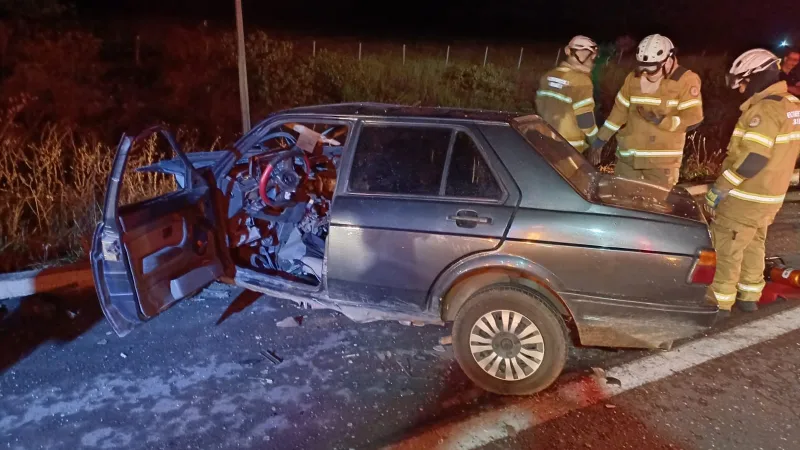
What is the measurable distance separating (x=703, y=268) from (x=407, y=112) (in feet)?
6.06

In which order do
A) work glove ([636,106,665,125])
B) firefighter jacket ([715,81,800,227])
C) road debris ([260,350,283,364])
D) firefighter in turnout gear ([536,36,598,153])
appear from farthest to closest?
1. firefighter in turnout gear ([536,36,598,153])
2. work glove ([636,106,665,125])
3. firefighter jacket ([715,81,800,227])
4. road debris ([260,350,283,364])

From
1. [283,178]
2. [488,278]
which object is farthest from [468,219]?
[283,178]

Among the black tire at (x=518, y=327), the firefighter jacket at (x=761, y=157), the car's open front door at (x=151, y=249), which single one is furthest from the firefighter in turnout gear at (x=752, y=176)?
the car's open front door at (x=151, y=249)

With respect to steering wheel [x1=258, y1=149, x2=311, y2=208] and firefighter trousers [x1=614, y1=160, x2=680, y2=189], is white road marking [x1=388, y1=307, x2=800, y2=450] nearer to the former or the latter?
firefighter trousers [x1=614, y1=160, x2=680, y2=189]

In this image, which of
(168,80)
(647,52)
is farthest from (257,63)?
(647,52)

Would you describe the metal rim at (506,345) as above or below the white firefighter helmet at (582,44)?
below

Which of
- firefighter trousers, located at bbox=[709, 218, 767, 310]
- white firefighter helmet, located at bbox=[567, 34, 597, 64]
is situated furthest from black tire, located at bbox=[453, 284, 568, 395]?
white firefighter helmet, located at bbox=[567, 34, 597, 64]

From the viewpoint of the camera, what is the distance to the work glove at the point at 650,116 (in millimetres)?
5445

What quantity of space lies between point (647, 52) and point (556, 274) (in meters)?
2.78

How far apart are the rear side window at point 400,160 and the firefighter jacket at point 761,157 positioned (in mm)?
2244

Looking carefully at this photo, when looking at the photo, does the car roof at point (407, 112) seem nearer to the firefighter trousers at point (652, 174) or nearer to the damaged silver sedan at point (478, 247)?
the damaged silver sedan at point (478, 247)

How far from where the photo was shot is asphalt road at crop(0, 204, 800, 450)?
10.7 ft

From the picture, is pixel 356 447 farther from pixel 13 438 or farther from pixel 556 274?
pixel 13 438

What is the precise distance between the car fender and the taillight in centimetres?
67
